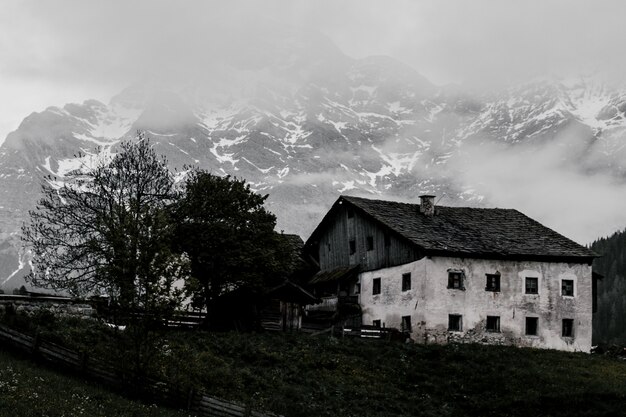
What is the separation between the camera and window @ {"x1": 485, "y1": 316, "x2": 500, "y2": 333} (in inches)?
2052

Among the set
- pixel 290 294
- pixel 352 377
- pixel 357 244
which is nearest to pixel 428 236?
pixel 357 244

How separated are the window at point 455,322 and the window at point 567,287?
8079 millimetres

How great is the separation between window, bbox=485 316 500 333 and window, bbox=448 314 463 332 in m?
1.90

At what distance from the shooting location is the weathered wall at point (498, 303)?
169ft

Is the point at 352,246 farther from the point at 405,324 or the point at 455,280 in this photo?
the point at 455,280

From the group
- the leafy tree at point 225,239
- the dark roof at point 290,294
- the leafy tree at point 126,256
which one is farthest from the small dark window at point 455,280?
the leafy tree at point 126,256

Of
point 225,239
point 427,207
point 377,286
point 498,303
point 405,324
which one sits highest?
point 427,207

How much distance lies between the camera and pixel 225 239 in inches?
1957

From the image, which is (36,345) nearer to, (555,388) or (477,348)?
(555,388)

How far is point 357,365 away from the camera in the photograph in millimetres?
38906

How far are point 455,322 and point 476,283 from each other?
3114 millimetres

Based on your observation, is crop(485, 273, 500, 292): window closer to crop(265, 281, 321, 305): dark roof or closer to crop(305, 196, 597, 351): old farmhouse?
crop(305, 196, 597, 351): old farmhouse

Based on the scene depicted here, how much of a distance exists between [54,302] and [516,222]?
3623 cm

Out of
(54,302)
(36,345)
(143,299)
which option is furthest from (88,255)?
(143,299)
